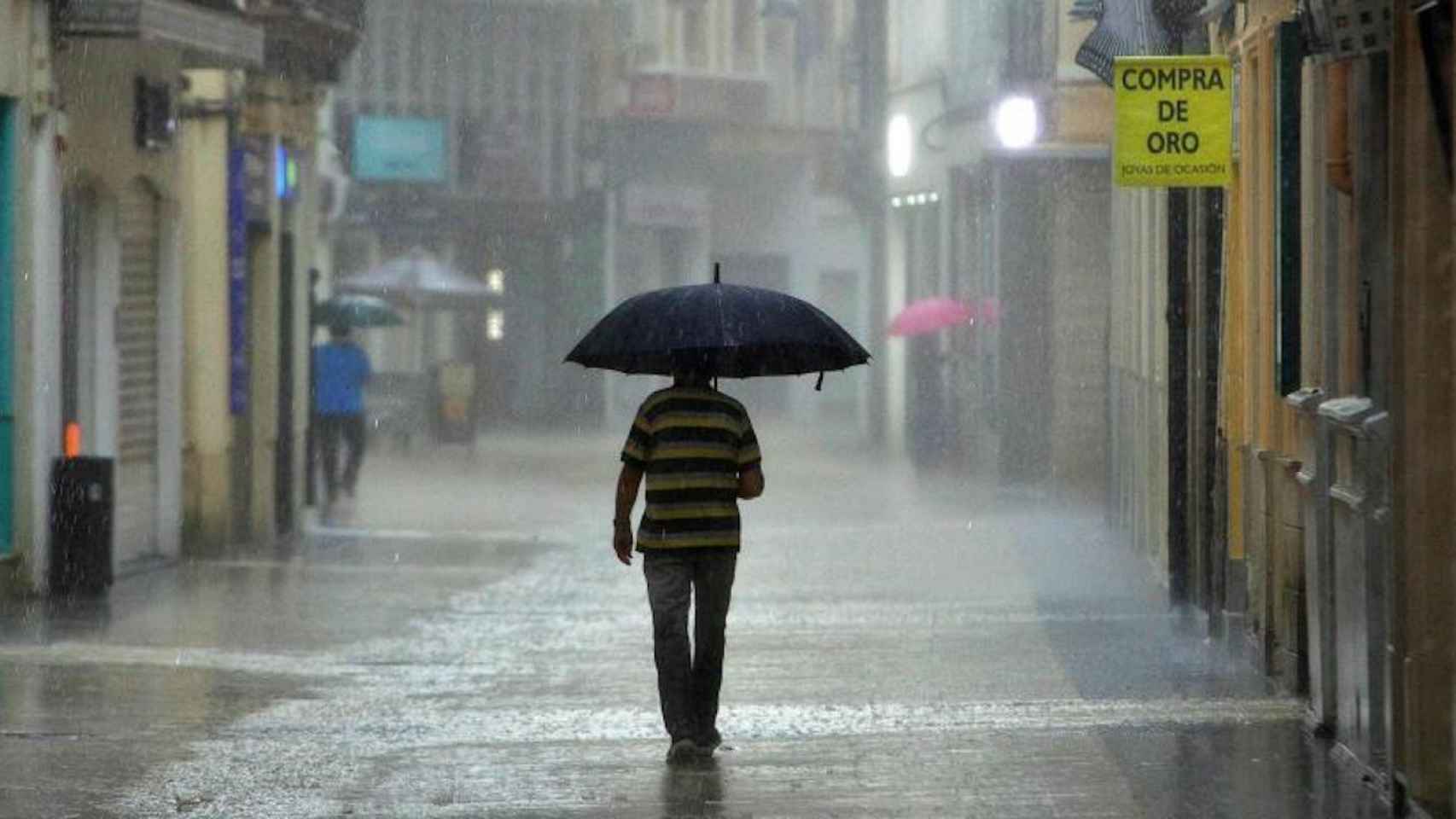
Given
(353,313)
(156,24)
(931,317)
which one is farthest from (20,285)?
(931,317)

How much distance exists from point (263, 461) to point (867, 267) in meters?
23.8

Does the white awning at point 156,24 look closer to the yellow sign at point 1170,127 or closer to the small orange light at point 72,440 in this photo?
the small orange light at point 72,440

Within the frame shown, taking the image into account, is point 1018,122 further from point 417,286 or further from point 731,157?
point 731,157

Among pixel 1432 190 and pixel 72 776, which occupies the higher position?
pixel 1432 190

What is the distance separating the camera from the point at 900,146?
141 feet

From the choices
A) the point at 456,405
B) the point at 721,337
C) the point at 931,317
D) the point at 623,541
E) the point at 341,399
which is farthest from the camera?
the point at 456,405

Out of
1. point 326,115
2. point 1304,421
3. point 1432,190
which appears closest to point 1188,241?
point 1304,421

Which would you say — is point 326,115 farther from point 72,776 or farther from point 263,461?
point 72,776

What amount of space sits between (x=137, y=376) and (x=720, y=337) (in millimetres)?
11632

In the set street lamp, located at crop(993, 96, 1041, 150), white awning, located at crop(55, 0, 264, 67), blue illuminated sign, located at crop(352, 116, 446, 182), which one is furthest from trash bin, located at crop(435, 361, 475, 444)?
white awning, located at crop(55, 0, 264, 67)

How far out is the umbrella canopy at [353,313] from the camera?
31.7 metres

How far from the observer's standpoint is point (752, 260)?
5566 centimetres

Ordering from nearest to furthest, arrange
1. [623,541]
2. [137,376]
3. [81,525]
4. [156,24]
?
[623,541]
[81,525]
[156,24]
[137,376]

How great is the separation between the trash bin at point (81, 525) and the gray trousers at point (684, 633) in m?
7.93
